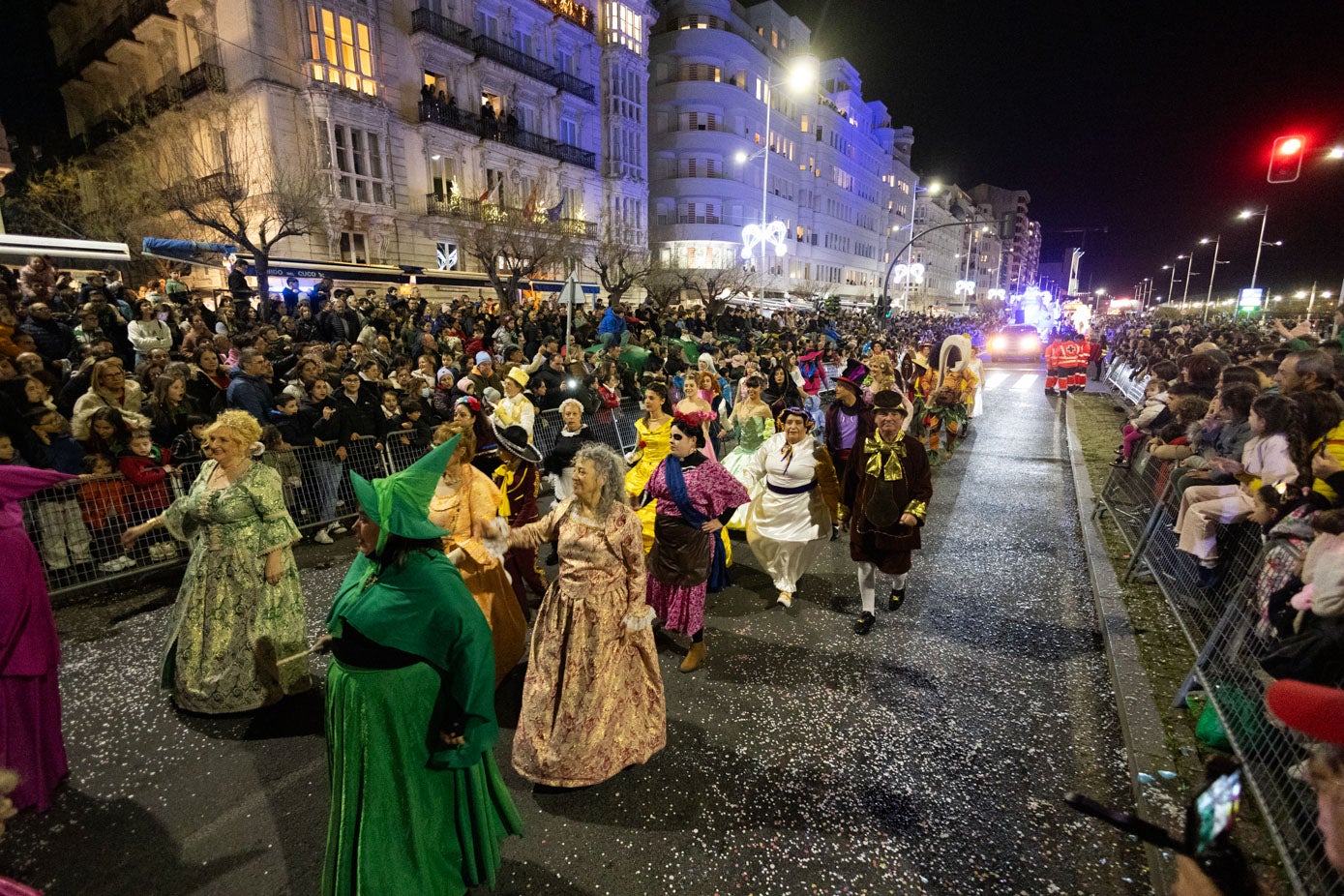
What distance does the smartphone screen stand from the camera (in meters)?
1.33

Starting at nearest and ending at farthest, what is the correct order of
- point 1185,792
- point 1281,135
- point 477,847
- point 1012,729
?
point 477,847 → point 1185,792 → point 1012,729 → point 1281,135

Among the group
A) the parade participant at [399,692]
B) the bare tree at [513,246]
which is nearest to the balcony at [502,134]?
the bare tree at [513,246]

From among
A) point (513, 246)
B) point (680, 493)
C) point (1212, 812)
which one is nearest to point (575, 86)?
point (513, 246)

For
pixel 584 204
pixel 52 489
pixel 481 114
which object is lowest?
pixel 52 489

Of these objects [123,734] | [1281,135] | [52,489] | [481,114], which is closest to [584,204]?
[481,114]

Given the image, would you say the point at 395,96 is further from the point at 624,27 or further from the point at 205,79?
the point at 624,27

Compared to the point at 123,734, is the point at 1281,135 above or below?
above

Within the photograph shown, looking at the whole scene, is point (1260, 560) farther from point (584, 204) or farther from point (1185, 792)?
point (584, 204)

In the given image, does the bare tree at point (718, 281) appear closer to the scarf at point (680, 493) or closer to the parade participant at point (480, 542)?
the scarf at point (680, 493)

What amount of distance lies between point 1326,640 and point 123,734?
21.5ft

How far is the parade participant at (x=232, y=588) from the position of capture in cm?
397

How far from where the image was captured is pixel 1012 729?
13.6 feet

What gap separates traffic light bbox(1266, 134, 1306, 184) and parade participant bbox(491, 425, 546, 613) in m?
15.1

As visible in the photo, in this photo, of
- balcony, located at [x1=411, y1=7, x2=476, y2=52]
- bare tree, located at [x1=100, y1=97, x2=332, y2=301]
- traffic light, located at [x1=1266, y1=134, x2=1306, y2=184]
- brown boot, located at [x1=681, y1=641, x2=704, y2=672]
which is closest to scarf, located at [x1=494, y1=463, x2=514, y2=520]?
brown boot, located at [x1=681, y1=641, x2=704, y2=672]
